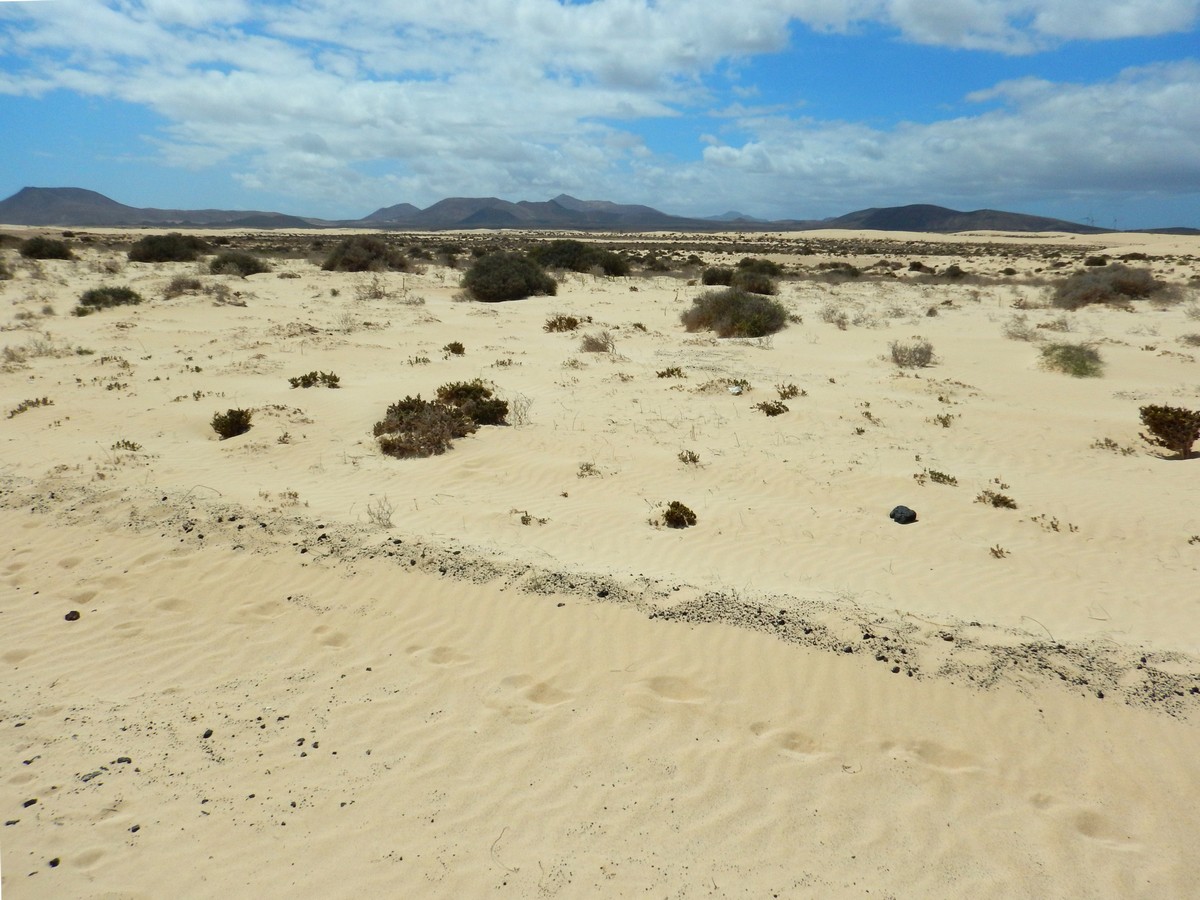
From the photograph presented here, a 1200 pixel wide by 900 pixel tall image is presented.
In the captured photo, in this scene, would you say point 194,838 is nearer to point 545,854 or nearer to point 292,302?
point 545,854

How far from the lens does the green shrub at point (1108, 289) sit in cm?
2311

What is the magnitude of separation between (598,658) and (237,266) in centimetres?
2925

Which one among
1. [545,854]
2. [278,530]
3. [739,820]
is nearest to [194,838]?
[545,854]

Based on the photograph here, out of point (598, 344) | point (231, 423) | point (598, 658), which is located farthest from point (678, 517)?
point (598, 344)

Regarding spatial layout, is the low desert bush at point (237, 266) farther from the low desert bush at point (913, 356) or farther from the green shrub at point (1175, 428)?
the green shrub at point (1175, 428)

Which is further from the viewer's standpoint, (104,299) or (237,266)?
(237,266)

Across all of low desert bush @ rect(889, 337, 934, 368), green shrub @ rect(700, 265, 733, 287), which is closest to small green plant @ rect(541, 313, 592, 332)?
low desert bush @ rect(889, 337, 934, 368)

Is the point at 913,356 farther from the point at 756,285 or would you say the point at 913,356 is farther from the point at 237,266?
the point at 237,266

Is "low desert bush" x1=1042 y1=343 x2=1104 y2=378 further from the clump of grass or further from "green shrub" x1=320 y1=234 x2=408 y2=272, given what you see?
"green shrub" x1=320 y1=234 x2=408 y2=272

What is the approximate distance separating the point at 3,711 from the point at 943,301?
2667 cm

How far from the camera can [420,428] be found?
968 cm

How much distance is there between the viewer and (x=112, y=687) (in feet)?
15.6

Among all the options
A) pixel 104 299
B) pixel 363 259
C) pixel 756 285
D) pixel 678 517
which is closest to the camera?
pixel 678 517

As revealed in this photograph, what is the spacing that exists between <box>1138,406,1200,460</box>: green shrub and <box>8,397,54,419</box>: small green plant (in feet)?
56.4
